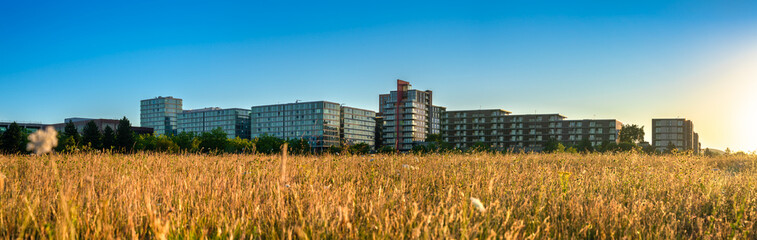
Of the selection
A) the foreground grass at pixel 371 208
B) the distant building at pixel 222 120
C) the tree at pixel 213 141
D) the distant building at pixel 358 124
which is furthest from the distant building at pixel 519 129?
the foreground grass at pixel 371 208

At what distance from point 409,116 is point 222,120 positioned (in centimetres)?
7869

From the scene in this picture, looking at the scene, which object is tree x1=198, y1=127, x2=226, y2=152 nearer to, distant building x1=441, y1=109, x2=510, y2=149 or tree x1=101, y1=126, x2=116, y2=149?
tree x1=101, y1=126, x2=116, y2=149

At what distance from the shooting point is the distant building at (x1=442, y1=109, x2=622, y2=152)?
11750cm

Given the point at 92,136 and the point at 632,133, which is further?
the point at 632,133

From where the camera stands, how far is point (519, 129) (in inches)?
4850

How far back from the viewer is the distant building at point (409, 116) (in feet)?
450

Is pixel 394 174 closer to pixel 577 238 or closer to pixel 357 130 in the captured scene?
pixel 577 238

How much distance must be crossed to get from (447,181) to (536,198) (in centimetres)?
132

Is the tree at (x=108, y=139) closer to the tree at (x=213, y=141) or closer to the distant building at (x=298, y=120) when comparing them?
the tree at (x=213, y=141)

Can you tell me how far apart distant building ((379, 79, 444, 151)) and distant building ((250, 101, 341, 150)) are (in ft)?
57.9

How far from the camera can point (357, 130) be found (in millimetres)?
153500

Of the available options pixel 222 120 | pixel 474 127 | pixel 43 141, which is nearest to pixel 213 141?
pixel 474 127

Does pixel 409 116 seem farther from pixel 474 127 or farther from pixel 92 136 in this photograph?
pixel 92 136

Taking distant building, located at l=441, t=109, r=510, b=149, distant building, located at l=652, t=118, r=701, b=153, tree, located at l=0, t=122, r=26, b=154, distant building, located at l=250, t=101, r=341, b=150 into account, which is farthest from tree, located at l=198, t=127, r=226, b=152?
distant building, located at l=652, t=118, r=701, b=153
